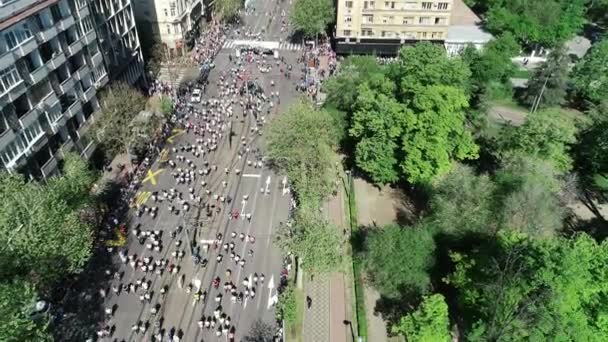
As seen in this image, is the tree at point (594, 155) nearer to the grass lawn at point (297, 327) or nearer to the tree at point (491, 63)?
the tree at point (491, 63)

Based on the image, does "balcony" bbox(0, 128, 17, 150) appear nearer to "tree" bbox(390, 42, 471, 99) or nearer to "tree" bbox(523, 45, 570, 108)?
"tree" bbox(390, 42, 471, 99)

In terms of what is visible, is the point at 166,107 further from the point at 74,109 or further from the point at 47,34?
the point at 47,34

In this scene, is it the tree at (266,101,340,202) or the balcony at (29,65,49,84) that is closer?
the balcony at (29,65,49,84)

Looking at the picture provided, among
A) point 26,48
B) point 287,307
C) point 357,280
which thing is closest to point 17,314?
point 287,307

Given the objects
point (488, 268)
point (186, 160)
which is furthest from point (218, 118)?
point (488, 268)

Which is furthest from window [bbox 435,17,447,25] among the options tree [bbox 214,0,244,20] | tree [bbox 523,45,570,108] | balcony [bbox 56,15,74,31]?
balcony [bbox 56,15,74,31]
